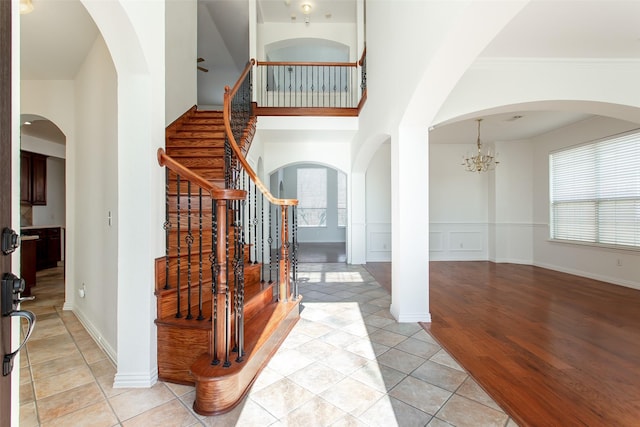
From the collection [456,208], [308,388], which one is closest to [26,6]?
[308,388]

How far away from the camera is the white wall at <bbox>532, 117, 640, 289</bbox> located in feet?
14.6

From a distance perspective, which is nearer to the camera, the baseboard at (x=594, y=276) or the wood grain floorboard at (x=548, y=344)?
the wood grain floorboard at (x=548, y=344)

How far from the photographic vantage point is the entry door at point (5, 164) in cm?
72

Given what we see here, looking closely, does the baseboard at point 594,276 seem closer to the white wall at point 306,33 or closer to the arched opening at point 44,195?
the white wall at point 306,33

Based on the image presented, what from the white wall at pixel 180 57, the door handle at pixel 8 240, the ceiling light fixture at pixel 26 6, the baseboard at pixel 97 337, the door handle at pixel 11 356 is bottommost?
the baseboard at pixel 97 337

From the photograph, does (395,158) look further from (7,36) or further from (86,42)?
(86,42)

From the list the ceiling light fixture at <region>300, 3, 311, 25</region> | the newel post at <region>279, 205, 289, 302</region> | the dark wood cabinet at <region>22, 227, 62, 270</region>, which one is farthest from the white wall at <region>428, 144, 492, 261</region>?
the dark wood cabinet at <region>22, 227, 62, 270</region>

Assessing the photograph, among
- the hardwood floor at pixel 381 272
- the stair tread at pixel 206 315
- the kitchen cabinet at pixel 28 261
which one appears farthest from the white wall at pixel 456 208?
the kitchen cabinet at pixel 28 261

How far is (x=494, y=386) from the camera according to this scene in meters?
1.88

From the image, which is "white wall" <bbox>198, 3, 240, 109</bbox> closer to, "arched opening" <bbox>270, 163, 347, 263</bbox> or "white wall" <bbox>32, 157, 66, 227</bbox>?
"arched opening" <bbox>270, 163, 347, 263</bbox>

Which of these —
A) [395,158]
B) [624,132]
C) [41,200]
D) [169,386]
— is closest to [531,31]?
[395,158]

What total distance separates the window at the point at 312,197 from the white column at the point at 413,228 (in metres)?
7.57

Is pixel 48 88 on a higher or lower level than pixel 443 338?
higher

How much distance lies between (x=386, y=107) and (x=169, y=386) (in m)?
3.37
